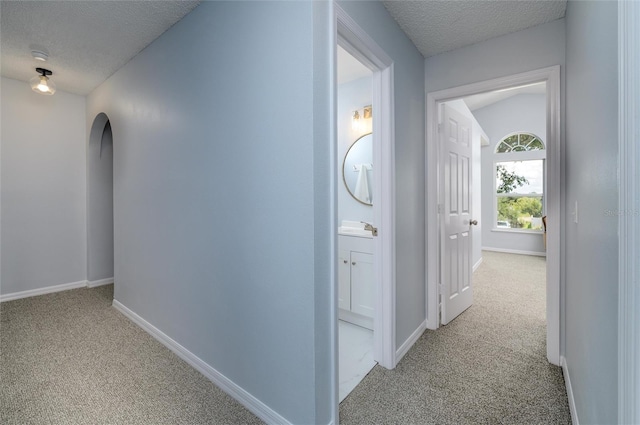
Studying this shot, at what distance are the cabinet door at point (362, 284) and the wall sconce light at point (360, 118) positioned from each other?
1.30 meters

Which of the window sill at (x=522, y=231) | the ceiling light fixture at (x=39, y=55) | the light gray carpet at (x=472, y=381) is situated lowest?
the light gray carpet at (x=472, y=381)

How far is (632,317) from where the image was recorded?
28.1 inches

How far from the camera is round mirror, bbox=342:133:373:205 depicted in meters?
2.90

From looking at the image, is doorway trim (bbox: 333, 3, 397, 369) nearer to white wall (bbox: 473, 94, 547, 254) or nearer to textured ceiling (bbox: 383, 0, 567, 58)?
textured ceiling (bbox: 383, 0, 567, 58)

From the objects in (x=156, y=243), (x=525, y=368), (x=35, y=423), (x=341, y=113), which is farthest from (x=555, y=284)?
(x=35, y=423)

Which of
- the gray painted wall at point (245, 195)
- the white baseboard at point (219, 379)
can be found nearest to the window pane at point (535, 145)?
the gray painted wall at point (245, 195)

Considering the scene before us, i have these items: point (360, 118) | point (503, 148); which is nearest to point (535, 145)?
point (503, 148)

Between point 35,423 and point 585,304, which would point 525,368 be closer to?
point 585,304

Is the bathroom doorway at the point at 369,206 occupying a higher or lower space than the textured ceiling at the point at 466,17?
lower

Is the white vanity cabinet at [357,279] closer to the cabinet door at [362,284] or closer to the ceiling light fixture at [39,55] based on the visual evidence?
the cabinet door at [362,284]

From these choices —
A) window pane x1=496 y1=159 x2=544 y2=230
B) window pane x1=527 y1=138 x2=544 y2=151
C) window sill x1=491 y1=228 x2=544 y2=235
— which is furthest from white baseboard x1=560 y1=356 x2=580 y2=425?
window pane x1=527 y1=138 x2=544 y2=151

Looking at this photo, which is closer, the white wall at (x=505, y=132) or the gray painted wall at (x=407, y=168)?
the gray painted wall at (x=407, y=168)

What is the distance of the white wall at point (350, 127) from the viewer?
2.96m

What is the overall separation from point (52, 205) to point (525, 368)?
196 inches
